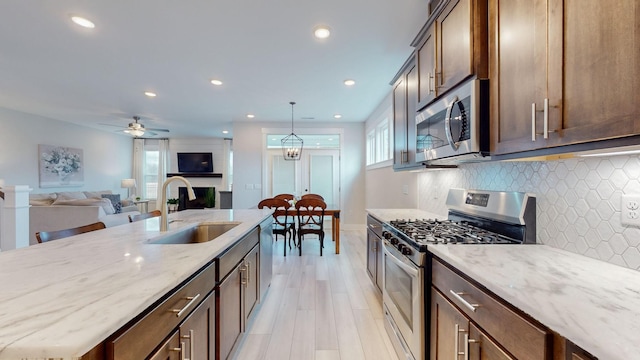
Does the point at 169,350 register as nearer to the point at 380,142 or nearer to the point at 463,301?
the point at 463,301

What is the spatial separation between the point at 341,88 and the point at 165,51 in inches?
90.7

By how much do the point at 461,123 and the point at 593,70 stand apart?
0.63 metres

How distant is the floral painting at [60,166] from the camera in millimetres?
5930

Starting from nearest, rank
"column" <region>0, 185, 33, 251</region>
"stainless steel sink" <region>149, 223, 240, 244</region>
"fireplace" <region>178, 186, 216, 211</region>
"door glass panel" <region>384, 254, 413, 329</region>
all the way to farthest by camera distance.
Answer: "door glass panel" <region>384, 254, 413, 329</region> < "stainless steel sink" <region>149, 223, 240, 244</region> < "column" <region>0, 185, 33, 251</region> < "fireplace" <region>178, 186, 216, 211</region>

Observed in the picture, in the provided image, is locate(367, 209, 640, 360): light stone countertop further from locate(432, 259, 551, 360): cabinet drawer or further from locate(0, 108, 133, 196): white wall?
locate(0, 108, 133, 196): white wall

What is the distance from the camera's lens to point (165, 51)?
294cm

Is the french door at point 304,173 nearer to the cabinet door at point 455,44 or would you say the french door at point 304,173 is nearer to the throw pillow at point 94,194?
the throw pillow at point 94,194

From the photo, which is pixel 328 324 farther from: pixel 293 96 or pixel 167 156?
pixel 167 156

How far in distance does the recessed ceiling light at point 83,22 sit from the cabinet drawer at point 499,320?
11.0 feet

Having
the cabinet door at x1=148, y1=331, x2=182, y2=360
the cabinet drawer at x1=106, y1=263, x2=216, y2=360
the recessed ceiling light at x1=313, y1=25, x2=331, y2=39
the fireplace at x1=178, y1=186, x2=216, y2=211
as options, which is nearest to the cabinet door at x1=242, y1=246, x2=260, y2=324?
the cabinet drawer at x1=106, y1=263, x2=216, y2=360

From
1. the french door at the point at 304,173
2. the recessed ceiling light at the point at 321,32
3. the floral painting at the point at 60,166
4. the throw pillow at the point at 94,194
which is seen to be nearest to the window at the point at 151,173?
the throw pillow at the point at 94,194

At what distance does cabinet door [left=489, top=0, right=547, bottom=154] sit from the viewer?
1062 millimetres

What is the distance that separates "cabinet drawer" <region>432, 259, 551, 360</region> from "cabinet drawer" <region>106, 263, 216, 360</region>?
1.13 meters

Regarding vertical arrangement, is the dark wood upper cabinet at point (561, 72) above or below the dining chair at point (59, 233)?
above
